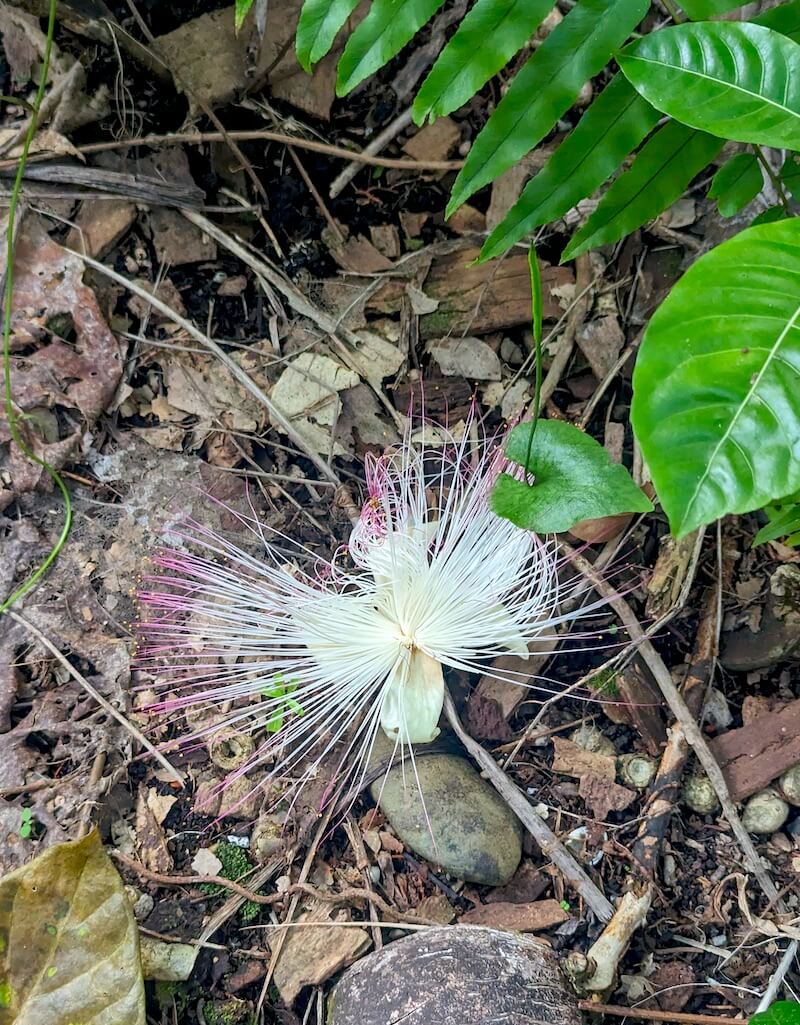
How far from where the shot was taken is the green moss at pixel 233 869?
1.65 m

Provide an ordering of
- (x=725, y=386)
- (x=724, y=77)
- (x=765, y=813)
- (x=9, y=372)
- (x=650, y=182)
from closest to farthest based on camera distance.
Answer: (x=725, y=386)
(x=724, y=77)
(x=650, y=182)
(x=765, y=813)
(x=9, y=372)

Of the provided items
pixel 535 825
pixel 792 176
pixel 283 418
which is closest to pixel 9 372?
pixel 283 418

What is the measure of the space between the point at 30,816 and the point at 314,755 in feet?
2.05

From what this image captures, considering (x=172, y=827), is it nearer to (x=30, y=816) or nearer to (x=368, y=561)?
(x=30, y=816)

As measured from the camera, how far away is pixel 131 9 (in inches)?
78.5

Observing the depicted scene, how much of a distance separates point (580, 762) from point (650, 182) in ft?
3.99

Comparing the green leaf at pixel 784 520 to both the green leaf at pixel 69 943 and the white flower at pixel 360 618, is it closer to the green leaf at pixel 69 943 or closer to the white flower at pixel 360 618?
the white flower at pixel 360 618

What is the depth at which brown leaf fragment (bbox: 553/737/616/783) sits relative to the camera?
173 cm

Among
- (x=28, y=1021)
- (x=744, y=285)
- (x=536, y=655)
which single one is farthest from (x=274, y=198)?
(x=28, y=1021)

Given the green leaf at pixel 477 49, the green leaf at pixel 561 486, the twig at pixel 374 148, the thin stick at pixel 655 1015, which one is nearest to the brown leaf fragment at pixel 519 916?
the thin stick at pixel 655 1015

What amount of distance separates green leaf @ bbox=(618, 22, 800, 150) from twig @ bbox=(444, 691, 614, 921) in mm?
1244

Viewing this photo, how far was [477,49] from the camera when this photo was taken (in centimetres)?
133

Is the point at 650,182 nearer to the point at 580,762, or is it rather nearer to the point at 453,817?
the point at 580,762

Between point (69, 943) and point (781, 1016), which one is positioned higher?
point (781, 1016)
